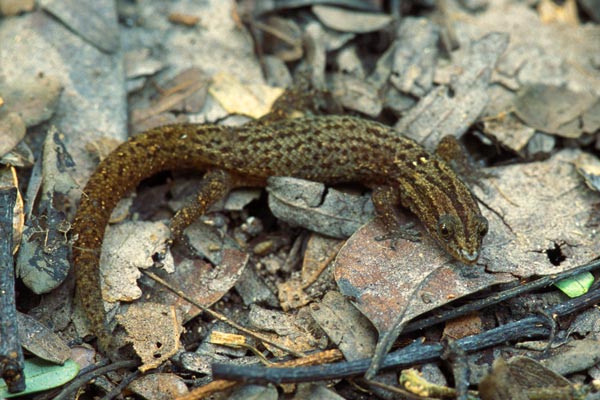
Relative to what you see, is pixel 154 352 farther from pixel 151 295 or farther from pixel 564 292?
pixel 564 292

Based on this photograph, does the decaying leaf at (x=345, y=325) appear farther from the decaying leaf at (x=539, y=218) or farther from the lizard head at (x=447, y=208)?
the decaying leaf at (x=539, y=218)

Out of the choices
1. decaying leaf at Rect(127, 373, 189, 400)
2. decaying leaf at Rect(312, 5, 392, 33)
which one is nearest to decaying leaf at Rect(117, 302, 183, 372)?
decaying leaf at Rect(127, 373, 189, 400)

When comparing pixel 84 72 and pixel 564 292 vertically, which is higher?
pixel 84 72

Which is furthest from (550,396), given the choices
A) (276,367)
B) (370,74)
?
(370,74)

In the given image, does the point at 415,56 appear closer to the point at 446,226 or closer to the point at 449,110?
the point at 449,110

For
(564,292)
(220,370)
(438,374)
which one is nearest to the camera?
(220,370)

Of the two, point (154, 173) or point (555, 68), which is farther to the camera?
point (555, 68)

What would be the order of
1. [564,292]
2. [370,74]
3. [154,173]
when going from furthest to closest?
[370,74], [154,173], [564,292]
